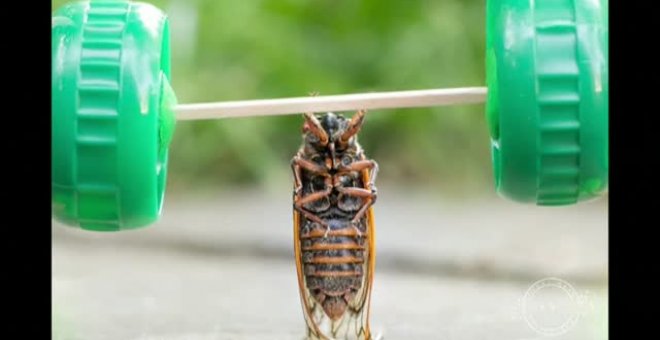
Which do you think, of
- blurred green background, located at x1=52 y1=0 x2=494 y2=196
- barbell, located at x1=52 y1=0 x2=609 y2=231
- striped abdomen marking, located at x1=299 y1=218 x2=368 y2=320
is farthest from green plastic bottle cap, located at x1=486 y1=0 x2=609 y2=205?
blurred green background, located at x1=52 y1=0 x2=494 y2=196

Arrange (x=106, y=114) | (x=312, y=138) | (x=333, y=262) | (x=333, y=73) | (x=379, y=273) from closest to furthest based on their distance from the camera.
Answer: (x=106, y=114)
(x=333, y=262)
(x=312, y=138)
(x=379, y=273)
(x=333, y=73)

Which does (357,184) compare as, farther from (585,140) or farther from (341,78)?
(341,78)

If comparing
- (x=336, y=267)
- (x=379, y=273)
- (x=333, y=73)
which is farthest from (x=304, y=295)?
(x=333, y=73)

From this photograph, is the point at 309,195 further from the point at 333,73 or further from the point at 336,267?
the point at 333,73

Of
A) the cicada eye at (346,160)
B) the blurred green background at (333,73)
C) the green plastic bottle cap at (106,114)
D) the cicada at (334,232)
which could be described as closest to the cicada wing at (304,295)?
the cicada at (334,232)

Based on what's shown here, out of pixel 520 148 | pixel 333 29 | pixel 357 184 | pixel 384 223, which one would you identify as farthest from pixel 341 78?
pixel 520 148

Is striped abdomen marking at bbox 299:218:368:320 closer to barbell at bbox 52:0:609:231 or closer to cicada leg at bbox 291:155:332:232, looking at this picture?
cicada leg at bbox 291:155:332:232

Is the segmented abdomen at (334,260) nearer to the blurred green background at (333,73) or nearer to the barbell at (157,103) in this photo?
the barbell at (157,103)
